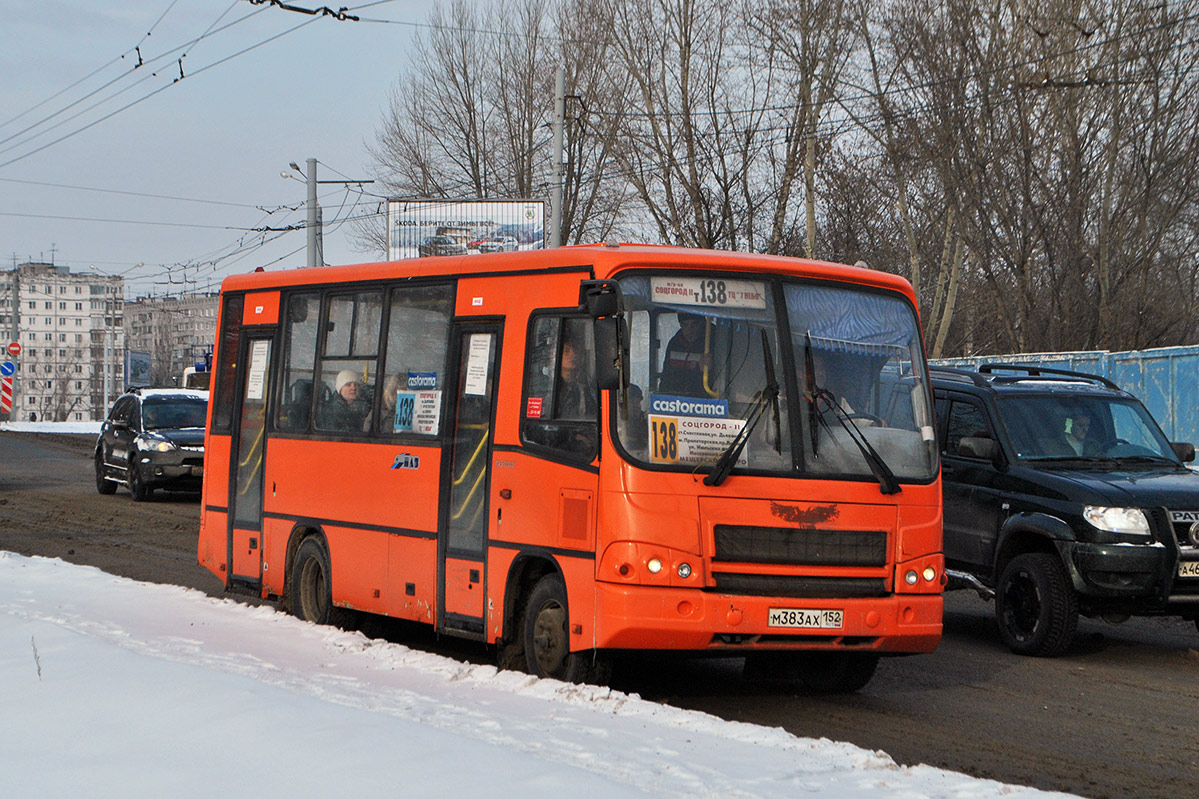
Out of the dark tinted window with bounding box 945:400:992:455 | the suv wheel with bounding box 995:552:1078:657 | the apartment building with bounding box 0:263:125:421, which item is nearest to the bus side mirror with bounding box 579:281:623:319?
the suv wheel with bounding box 995:552:1078:657

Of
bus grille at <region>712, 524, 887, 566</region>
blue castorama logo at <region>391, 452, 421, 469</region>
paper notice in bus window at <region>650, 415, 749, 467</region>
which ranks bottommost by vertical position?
bus grille at <region>712, 524, 887, 566</region>

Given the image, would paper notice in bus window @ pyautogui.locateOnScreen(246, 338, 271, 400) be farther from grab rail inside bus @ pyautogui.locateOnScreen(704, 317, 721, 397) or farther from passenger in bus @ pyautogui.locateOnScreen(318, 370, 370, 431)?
grab rail inside bus @ pyautogui.locateOnScreen(704, 317, 721, 397)

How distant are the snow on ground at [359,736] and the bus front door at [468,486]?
0.44 meters

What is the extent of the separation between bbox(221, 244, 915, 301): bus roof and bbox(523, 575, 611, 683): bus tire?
1904mm

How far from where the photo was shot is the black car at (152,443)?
2386cm

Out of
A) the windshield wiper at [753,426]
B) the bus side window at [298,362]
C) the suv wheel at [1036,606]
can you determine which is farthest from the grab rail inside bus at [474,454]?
the suv wheel at [1036,606]

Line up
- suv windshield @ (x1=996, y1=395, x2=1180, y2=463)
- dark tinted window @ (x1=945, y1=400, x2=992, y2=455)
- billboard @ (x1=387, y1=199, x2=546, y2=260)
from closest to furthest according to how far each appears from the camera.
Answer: suv windshield @ (x1=996, y1=395, x2=1180, y2=463) → dark tinted window @ (x1=945, y1=400, x2=992, y2=455) → billboard @ (x1=387, y1=199, x2=546, y2=260)

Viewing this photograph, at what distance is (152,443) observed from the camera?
78.4ft

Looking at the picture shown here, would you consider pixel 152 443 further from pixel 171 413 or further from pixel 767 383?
pixel 767 383

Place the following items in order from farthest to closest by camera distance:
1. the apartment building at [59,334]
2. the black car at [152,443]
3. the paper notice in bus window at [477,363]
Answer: the apartment building at [59,334], the black car at [152,443], the paper notice in bus window at [477,363]

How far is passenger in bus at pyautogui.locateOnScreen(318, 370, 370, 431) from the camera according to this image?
10797mm

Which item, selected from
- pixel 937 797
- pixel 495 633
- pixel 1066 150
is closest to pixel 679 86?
pixel 1066 150

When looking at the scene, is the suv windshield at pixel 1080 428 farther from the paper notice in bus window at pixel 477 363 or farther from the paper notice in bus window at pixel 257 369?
the paper notice in bus window at pixel 257 369

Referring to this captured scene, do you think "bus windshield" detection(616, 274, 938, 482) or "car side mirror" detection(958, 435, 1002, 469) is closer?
"bus windshield" detection(616, 274, 938, 482)
